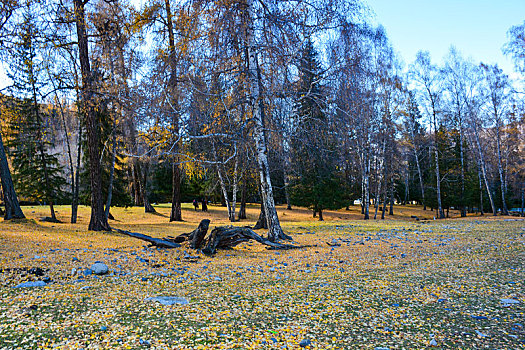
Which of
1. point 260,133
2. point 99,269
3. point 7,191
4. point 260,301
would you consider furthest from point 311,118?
point 7,191

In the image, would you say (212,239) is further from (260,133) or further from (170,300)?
(170,300)

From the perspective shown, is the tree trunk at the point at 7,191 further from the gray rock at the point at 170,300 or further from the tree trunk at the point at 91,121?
the gray rock at the point at 170,300

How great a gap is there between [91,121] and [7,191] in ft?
15.0

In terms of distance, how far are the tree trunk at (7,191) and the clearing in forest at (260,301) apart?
7321 mm

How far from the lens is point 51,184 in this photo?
19.6 m

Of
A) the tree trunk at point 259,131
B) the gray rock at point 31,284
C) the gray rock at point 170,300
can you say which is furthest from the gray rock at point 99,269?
the tree trunk at point 259,131

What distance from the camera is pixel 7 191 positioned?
44.3 ft

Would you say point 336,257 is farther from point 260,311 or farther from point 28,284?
point 28,284

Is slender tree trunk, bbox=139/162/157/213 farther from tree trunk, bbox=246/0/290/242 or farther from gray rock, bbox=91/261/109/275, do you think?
gray rock, bbox=91/261/109/275

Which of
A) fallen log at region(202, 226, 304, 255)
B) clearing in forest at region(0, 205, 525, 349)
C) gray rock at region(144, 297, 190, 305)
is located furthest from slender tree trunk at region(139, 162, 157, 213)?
gray rock at region(144, 297, 190, 305)

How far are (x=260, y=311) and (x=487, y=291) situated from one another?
3186mm

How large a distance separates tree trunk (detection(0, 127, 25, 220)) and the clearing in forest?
288 inches

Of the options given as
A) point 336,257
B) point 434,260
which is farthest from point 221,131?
point 434,260

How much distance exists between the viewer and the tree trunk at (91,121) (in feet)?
39.1
